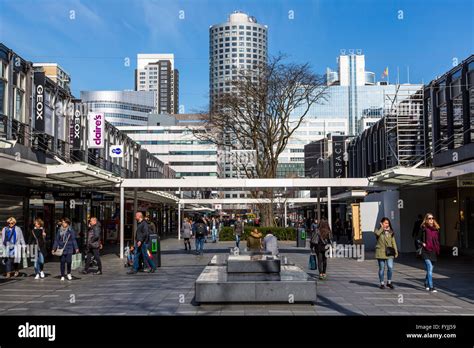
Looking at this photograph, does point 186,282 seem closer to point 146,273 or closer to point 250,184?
point 146,273

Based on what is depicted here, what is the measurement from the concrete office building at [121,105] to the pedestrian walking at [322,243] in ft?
440

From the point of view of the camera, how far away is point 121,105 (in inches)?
5969

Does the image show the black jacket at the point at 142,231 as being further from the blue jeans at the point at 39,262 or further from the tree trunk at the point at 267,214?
the tree trunk at the point at 267,214

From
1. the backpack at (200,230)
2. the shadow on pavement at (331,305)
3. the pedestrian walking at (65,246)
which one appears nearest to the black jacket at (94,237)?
the pedestrian walking at (65,246)

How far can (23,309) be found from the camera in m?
11.0

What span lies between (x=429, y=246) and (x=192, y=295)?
17.9 ft

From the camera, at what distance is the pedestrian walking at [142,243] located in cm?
1745

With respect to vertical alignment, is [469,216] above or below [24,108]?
below

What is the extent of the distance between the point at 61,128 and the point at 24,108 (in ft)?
14.7

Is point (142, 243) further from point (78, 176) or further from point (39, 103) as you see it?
point (39, 103)

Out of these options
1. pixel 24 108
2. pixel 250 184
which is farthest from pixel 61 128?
pixel 250 184

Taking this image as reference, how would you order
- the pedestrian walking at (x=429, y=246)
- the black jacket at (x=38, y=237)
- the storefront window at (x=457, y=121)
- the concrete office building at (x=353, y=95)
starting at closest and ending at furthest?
the pedestrian walking at (x=429, y=246) < the black jacket at (x=38, y=237) < the storefront window at (x=457, y=121) < the concrete office building at (x=353, y=95)

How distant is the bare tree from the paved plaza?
18656mm

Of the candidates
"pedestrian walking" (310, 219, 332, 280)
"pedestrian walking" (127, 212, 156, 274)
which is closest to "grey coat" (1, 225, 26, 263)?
"pedestrian walking" (127, 212, 156, 274)
